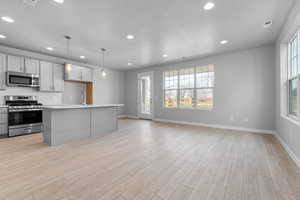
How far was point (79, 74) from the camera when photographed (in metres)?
5.54

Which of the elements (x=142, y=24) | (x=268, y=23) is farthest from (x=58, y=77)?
(x=268, y=23)

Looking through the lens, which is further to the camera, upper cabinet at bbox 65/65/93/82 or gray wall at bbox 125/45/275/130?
upper cabinet at bbox 65/65/93/82

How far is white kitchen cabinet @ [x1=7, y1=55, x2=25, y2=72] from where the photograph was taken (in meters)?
3.90

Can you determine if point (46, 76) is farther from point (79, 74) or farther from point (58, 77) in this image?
point (79, 74)

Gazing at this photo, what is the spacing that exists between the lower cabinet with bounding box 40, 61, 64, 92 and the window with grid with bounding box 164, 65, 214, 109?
14.5 ft

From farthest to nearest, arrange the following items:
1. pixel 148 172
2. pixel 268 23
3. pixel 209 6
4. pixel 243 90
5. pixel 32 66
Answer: pixel 243 90 < pixel 32 66 < pixel 268 23 < pixel 209 6 < pixel 148 172

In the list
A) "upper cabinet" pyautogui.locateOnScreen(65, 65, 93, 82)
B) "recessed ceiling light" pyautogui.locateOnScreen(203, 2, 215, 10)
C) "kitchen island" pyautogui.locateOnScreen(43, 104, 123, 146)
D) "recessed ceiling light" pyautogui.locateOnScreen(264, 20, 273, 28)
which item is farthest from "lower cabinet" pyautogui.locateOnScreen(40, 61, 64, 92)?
"recessed ceiling light" pyautogui.locateOnScreen(264, 20, 273, 28)

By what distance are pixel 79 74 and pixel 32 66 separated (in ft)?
4.94

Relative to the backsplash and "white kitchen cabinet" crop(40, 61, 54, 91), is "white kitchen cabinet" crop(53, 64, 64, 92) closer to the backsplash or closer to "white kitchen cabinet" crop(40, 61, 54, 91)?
"white kitchen cabinet" crop(40, 61, 54, 91)

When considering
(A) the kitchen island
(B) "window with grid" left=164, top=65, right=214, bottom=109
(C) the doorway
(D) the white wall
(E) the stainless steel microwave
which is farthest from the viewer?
(C) the doorway

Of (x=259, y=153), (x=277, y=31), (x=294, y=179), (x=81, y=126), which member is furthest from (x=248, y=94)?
(x=81, y=126)

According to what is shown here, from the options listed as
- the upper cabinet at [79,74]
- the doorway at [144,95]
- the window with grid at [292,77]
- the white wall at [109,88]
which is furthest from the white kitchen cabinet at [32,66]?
the window with grid at [292,77]

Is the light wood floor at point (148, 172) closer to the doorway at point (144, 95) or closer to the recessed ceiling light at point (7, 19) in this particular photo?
the recessed ceiling light at point (7, 19)

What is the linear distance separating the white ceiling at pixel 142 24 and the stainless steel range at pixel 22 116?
1.73 metres
